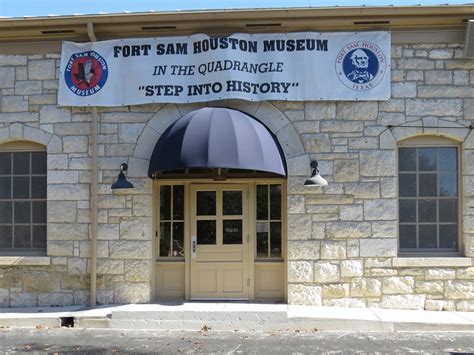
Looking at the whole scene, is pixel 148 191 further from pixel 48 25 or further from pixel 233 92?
pixel 48 25

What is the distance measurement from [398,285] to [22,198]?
22.0ft

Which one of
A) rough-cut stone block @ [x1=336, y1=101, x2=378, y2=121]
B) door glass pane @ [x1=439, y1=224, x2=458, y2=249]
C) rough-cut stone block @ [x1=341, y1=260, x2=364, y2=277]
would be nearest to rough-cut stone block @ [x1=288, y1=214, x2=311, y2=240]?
rough-cut stone block @ [x1=341, y1=260, x2=364, y2=277]

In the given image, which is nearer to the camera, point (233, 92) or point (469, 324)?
point (469, 324)

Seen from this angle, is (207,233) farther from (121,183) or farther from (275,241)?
(121,183)

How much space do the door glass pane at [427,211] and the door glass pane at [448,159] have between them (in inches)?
24.2

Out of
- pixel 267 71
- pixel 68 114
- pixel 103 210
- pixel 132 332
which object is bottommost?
pixel 132 332

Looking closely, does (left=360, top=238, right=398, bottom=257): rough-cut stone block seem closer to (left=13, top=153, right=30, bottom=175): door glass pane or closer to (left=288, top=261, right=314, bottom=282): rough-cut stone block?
(left=288, top=261, right=314, bottom=282): rough-cut stone block

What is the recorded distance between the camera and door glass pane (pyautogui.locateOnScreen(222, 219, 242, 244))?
905 cm

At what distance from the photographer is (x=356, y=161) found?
28.5 feet

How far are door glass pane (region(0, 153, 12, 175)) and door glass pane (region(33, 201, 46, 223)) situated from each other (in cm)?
76

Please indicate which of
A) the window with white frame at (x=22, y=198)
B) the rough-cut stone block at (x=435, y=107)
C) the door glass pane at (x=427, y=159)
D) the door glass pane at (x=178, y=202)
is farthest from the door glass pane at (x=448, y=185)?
the window with white frame at (x=22, y=198)

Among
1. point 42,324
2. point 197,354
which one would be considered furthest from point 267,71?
point 42,324

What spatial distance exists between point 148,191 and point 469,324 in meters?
5.49

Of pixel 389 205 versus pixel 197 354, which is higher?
pixel 389 205
